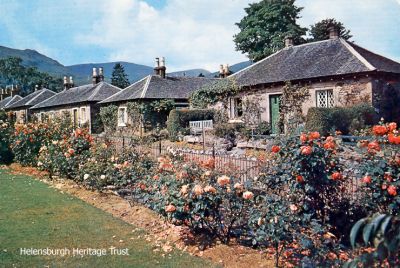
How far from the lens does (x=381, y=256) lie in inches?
83.9

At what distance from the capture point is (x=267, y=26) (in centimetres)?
5075

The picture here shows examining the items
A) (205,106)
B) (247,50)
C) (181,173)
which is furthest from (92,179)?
(247,50)

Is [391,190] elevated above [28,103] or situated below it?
below

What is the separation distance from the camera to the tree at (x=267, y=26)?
49875mm

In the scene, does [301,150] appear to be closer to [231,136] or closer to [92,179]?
[92,179]

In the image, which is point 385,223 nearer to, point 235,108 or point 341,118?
point 341,118

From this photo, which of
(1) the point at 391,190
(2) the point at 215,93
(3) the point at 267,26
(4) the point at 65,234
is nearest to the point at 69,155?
(4) the point at 65,234

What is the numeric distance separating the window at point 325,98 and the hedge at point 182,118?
7.82m

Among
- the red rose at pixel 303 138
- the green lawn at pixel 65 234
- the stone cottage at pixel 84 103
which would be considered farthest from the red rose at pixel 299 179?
the stone cottage at pixel 84 103

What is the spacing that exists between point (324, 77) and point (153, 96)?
47.8ft

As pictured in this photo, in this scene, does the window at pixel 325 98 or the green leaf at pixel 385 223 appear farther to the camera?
the window at pixel 325 98

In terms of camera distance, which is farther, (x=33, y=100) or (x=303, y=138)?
(x=33, y=100)

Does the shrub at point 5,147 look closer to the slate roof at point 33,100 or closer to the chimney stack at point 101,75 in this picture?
the chimney stack at point 101,75

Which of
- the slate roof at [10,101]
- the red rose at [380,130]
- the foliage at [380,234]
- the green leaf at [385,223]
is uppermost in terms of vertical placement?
the slate roof at [10,101]
